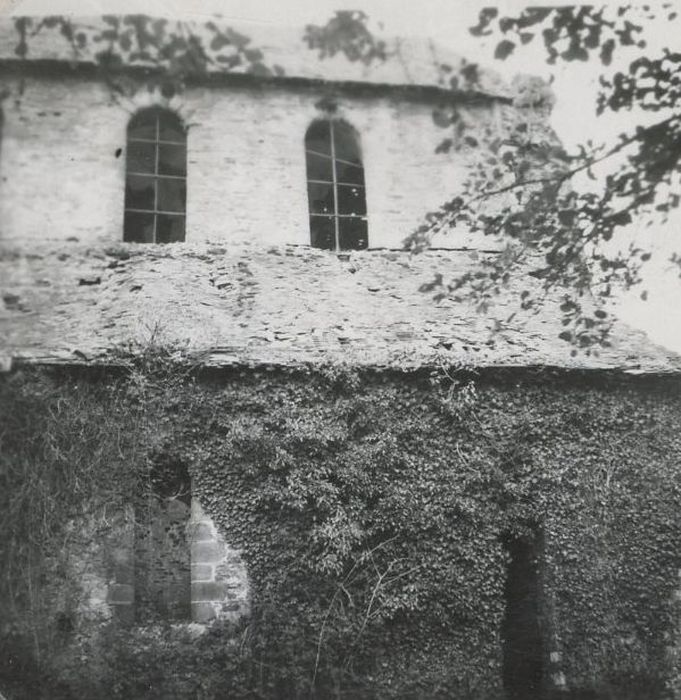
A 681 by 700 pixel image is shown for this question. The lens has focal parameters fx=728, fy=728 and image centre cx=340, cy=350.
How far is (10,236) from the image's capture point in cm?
878

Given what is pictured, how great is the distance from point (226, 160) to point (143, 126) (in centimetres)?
139

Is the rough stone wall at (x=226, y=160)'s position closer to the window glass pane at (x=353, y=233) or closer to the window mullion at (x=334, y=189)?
the window glass pane at (x=353, y=233)

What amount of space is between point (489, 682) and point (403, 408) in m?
3.13

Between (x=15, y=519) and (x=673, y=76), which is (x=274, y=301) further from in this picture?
(x=673, y=76)

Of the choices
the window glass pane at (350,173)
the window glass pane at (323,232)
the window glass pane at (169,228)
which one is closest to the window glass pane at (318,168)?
the window glass pane at (350,173)

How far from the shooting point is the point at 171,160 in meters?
10.5

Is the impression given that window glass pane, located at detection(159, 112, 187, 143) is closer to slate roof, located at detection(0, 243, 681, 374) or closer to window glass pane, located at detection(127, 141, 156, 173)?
window glass pane, located at detection(127, 141, 156, 173)

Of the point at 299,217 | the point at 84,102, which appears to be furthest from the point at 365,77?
the point at 84,102

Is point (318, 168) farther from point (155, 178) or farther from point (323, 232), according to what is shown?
point (155, 178)

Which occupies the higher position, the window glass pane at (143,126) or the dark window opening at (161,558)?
the window glass pane at (143,126)

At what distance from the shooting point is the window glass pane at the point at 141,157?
10.3 meters

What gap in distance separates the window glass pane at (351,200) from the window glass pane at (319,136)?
705 mm

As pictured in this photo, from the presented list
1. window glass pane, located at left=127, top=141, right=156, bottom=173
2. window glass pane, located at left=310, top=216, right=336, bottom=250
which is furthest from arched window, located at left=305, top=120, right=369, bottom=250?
window glass pane, located at left=127, top=141, right=156, bottom=173

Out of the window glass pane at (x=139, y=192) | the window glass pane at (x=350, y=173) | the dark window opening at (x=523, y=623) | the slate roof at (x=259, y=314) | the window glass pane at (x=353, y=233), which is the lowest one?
the dark window opening at (x=523, y=623)
